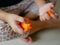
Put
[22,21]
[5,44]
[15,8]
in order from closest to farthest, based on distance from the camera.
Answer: [22,21]
[5,44]
[15,8]

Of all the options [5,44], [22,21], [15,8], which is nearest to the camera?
[22,21]

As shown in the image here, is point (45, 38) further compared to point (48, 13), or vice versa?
point (45, 38)

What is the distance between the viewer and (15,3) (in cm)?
88

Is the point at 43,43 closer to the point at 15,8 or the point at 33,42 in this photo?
the point at 33,42

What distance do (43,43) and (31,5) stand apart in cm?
22

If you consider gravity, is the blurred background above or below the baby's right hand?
below

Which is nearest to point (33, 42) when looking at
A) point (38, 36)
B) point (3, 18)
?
point (38, 36)

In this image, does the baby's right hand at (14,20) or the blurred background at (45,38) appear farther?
the blurred background at (45,38)

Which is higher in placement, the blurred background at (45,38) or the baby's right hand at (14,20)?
the baby's right hand at (14,20)

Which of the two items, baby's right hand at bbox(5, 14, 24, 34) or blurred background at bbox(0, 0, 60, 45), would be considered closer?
baby's right hand at bbox(5, 14, 24, 34)

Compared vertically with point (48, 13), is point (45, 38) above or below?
below

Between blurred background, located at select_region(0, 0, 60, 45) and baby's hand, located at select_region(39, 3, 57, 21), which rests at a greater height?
baby's hand, located at select_region(39, 3, 57, 21)

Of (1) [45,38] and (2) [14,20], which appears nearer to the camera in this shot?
(2) [14,20]

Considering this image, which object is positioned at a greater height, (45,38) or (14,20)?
(14,20)
